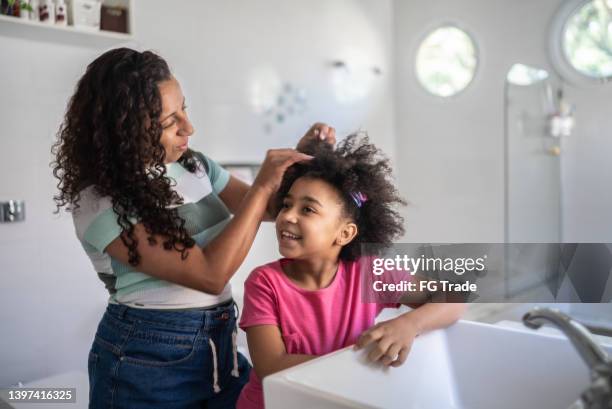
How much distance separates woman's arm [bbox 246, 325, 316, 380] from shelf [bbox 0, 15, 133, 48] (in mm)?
1722

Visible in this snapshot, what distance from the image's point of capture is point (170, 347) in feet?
3.83

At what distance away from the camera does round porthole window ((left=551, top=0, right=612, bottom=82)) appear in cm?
362

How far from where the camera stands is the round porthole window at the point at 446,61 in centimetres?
428

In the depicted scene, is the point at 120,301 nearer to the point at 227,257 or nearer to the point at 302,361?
the point at 227,257

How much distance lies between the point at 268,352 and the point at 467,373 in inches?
16.9

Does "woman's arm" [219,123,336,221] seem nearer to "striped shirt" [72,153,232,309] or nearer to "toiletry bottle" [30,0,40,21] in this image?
"striped shirt" [72,153,232,309]

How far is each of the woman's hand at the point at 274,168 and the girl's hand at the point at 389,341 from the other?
0.33m

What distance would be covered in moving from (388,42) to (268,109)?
4.93 feet

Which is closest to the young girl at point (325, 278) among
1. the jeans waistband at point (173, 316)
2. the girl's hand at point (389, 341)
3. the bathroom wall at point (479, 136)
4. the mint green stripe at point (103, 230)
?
the girl's hand at point (389, 341)

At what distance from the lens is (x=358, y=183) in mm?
1273

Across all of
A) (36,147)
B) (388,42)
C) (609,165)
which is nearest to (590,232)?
(609,165)

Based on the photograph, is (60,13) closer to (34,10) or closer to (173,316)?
(34,10)

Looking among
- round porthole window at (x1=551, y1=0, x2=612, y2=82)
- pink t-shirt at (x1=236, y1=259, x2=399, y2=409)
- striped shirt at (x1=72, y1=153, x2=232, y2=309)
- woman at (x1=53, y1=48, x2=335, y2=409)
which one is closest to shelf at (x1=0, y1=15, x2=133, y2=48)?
woman at (x1=53, y1=48, x2=335, y2=409)

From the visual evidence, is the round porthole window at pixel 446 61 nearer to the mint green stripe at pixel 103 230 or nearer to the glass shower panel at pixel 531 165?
the glass shower panel at pixel 531 165
